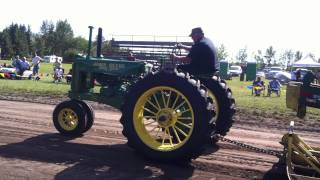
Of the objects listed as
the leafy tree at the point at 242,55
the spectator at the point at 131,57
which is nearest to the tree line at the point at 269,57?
the leafy tree at the point at 242,55

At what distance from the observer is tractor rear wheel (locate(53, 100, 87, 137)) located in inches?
320

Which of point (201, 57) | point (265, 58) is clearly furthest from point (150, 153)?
point (265, 58)

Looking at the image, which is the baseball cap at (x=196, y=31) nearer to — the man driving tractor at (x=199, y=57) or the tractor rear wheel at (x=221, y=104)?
the man driving tractor at (x=199, y=57)

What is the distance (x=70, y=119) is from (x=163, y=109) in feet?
8.07

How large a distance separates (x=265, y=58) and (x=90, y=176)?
87.4 metres

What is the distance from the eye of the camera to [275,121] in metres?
12.3

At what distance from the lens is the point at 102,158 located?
6.53 meters

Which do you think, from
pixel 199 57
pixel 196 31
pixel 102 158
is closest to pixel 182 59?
pixel 199 57

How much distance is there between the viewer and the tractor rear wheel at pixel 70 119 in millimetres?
8141

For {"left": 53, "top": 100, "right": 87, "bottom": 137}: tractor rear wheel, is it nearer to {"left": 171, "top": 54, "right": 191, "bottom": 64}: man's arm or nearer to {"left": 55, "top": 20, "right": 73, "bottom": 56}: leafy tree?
{"left": 171, "top": 54, "right": 191, "bottom": 64}: man's arm

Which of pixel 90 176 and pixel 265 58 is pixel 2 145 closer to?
pixel 90 176

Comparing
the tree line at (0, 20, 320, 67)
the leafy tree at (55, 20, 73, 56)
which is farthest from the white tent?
the leafy tree at (55, 20, 73, 56)

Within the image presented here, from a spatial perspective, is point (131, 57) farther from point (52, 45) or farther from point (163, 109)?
point (52, 45)

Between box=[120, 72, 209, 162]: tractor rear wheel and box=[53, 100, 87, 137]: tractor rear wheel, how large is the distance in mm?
1763
